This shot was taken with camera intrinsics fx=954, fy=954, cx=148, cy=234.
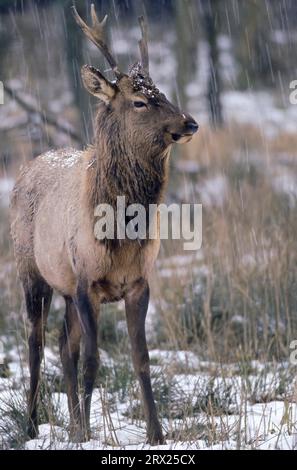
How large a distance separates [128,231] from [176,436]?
47.1 inches

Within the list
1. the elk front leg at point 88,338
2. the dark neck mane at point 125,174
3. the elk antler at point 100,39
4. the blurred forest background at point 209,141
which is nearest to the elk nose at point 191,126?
the dark neck mane at point 125,174

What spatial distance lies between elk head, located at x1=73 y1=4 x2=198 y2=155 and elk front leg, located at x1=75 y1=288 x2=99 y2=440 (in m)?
0.93

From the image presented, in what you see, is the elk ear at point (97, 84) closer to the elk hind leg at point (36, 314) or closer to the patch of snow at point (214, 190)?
the elk hind leg at point (36, 314)

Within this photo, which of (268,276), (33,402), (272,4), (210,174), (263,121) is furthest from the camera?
(263,121)

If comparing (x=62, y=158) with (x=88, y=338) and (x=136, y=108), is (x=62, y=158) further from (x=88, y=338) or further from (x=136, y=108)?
(x=88, y=338)

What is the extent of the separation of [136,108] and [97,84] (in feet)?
0.97

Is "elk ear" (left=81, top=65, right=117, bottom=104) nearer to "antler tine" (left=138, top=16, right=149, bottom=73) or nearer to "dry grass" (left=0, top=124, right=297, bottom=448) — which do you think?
"antler tine" (left=138, top=16, right=149, bottom=73)

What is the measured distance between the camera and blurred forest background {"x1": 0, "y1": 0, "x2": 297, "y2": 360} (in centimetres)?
796

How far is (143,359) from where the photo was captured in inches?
221

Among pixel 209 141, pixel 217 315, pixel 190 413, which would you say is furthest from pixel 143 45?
pixel 209 141

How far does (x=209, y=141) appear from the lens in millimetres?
15617
